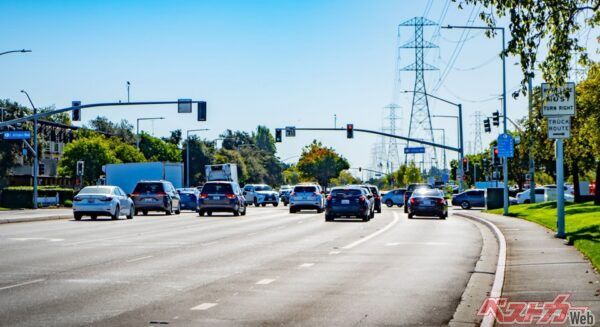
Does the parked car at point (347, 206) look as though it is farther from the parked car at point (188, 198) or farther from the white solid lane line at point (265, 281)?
the white solid lane line at point (265, 281)

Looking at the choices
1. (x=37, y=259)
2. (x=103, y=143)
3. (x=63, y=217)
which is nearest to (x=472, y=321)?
(x=37, y=259)

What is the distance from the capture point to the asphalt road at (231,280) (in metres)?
10.5

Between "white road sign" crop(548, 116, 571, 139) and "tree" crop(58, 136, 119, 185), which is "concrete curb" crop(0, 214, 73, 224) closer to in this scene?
"white road sign" crop(548, 116, 571, 139)

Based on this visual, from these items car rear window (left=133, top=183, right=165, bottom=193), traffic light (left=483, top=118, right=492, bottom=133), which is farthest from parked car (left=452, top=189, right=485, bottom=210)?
car rear window (left=133, top=183, right=165, bottom=193)

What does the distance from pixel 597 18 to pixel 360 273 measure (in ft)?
19.0

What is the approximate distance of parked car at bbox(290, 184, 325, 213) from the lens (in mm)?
51219

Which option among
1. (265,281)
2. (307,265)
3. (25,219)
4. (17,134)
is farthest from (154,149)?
(265,281)

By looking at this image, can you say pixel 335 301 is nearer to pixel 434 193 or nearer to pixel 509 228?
pixel 509 228

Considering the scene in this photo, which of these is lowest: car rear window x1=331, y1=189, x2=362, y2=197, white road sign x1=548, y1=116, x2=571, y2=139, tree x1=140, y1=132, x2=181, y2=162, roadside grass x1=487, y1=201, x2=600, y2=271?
roadside grass x1=487, y1=201, x2=600, y2=271

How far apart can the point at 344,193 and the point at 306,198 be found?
11.6 m

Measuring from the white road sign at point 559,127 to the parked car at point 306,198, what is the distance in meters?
30.2

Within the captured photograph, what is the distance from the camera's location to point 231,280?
47.1 ft

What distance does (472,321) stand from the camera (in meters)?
10.1

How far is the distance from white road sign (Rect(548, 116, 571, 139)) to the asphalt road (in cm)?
340
